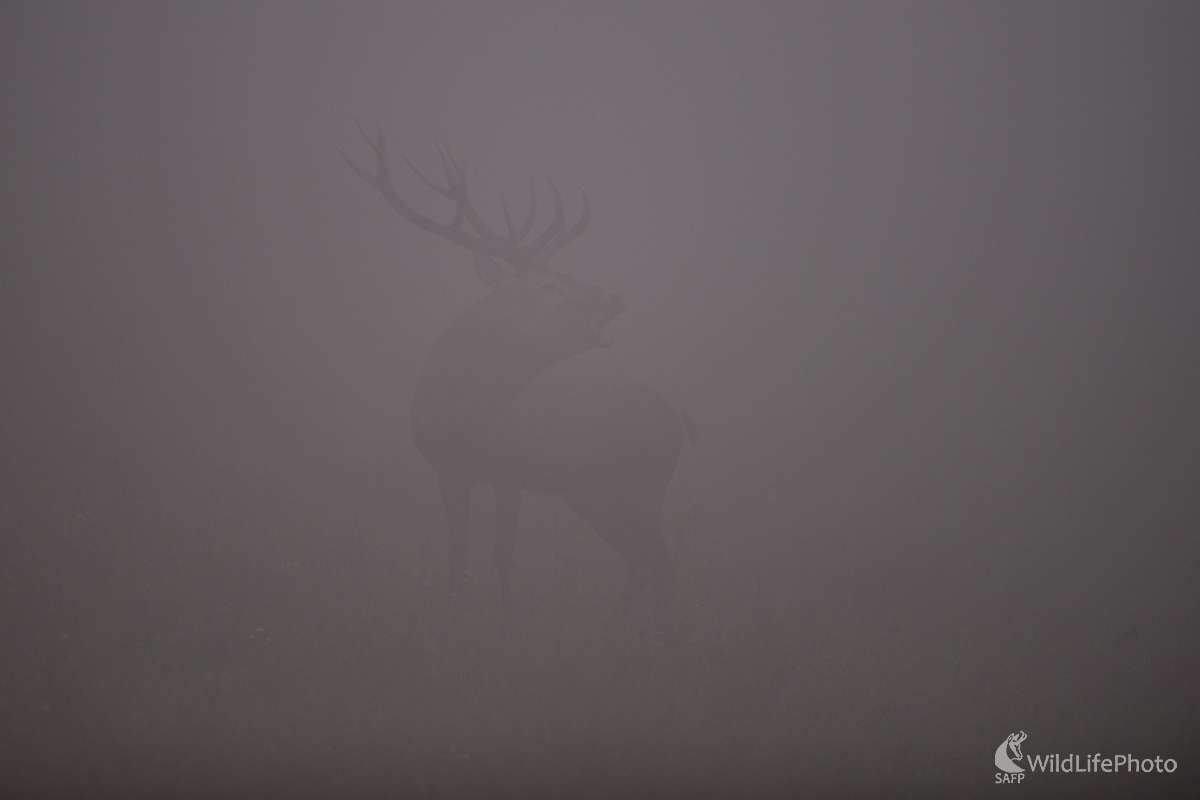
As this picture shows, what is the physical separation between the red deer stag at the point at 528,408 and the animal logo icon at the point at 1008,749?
2.36 m

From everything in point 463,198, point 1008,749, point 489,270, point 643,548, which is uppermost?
point 463,198

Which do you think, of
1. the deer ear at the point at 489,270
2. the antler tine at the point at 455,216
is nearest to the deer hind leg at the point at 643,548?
the deer ear at the point at 489,270

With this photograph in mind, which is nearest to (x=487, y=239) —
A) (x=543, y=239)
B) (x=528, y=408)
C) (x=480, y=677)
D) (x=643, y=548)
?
(x=543, y=239)

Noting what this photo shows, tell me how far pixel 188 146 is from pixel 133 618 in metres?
14.2

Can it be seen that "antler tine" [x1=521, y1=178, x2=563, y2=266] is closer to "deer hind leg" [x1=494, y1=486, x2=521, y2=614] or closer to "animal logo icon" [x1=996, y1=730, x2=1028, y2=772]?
"deer hind leg" [x1=494, y1=486, x2=521, y2=614]

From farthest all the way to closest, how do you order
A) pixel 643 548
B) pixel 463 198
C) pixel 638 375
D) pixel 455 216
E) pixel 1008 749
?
1. pixel 638 375
2. pixel 643 548
3. pixel 463 198
4. pixel 455 216
5. pixel 1008 749

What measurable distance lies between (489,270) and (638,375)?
7481mm

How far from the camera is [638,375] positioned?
1275cm

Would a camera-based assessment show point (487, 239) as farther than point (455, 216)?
Yes

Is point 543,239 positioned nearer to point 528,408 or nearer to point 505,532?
point 528,408

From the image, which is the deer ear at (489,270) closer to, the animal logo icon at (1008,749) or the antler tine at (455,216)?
the antler tine at (455,216)

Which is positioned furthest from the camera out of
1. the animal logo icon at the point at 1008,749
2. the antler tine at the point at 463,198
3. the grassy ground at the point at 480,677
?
the antler tine at the point at 463,198

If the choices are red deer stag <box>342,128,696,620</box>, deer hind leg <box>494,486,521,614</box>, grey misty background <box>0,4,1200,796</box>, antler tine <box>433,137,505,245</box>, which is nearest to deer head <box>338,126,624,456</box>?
red deer stag <box>342,128,696,620</box>

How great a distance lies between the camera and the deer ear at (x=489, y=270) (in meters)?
5.39
